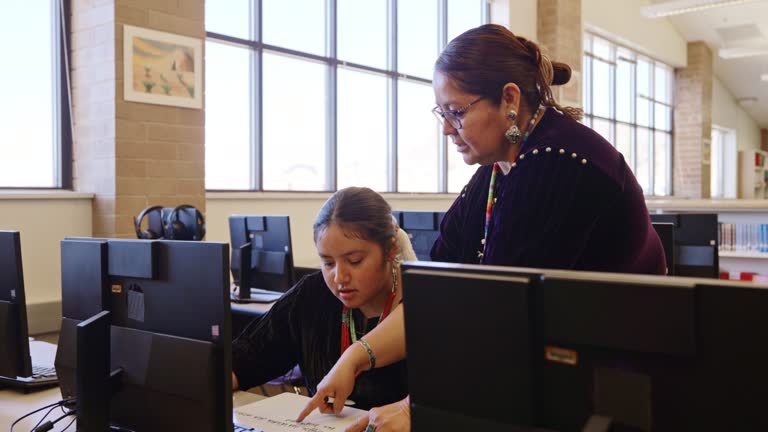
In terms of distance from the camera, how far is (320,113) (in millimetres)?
6012

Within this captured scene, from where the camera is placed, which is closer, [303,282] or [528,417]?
[528,417]

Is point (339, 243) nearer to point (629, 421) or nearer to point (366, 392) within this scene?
point (366, 392)

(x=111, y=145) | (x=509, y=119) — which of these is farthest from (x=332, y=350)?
(x=111, y=145)

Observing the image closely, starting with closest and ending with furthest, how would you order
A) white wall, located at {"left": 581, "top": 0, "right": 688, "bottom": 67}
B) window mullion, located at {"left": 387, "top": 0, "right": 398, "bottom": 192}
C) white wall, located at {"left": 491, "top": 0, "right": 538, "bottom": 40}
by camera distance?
window mullion, located at {"left": 387, "top": 0, "right": 398, "bottom": 192} < white wall, located at {"left": 491, "top": 0, "right": 538, "bottom": 40} < white wall, located at {"left": 581, "top": 0, "right": 688, "bottom": 67}

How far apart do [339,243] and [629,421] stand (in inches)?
41.2

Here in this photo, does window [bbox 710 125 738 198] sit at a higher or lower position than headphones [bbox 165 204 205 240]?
higher

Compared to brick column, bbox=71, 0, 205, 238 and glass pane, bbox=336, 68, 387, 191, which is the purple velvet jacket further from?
glass pane, bbox=336, 68, 387, 191

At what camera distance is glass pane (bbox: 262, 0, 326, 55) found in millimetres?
5527

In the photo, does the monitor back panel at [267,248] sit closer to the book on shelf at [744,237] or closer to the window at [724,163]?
the book on shelf at [744,237]

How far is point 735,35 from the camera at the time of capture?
11.7 metres

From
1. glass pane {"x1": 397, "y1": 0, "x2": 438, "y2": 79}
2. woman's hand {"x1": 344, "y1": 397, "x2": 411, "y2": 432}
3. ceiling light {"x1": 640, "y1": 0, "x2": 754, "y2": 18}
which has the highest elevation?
ceiling light {"x1": 640, "y1": 0, "x2": 754, "y2": 18}

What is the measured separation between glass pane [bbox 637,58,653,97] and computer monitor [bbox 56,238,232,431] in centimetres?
1106

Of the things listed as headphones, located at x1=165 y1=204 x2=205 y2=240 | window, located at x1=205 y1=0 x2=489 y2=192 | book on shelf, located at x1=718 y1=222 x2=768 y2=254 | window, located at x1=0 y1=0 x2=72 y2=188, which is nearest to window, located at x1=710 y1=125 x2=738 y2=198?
window, located at x1=205 y1=0 x2=489 y2=192

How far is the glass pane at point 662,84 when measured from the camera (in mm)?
11906
